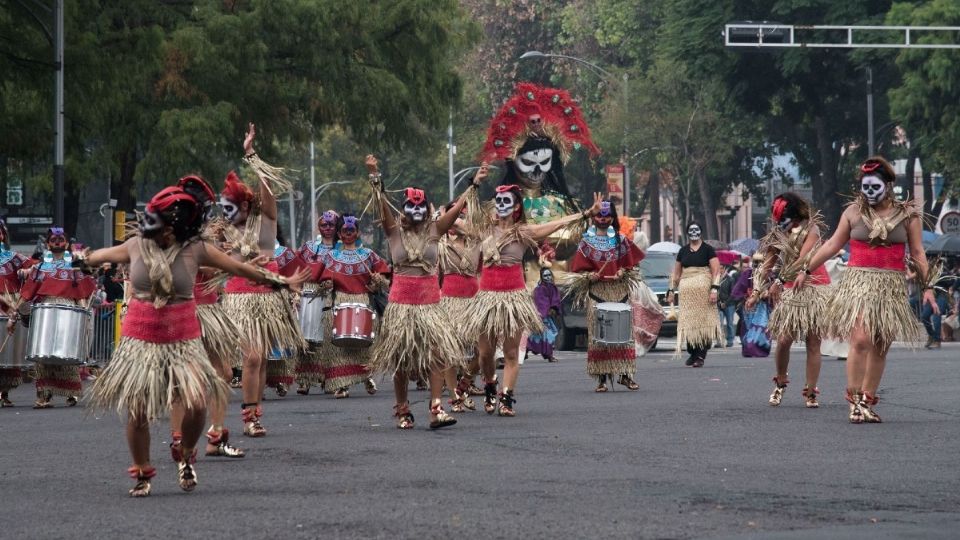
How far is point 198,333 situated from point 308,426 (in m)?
4.55

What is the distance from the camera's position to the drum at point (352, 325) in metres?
17.7

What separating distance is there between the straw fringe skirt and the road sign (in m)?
29.1

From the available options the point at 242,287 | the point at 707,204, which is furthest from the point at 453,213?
the point at 707,204

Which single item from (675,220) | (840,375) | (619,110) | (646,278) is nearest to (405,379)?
(840,375)

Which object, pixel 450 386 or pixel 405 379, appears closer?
pixel 405 379

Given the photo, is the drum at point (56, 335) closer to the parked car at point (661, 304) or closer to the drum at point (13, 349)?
the drum at point (13, 349)

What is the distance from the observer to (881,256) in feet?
48.5

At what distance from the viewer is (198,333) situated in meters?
11.0

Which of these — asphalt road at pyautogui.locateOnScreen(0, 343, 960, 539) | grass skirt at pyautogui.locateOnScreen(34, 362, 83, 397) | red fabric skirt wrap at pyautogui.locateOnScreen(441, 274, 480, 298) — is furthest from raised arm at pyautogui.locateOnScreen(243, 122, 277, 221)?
grass skirt at pyautogui.locateOnScreen(34, 362, 83, 397)

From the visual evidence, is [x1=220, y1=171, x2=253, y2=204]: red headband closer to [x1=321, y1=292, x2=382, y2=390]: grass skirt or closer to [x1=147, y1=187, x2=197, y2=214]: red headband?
[x1=147, y1=187, x2=197, y2=214]: red headband

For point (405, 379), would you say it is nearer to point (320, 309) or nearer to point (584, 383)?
point (320, 309)

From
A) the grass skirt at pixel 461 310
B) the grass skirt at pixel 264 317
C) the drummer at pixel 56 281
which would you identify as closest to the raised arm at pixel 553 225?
the grass skirt at pixel 461 310

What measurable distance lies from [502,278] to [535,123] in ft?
31.1

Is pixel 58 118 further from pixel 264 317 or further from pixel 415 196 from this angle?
pixel 415 196
